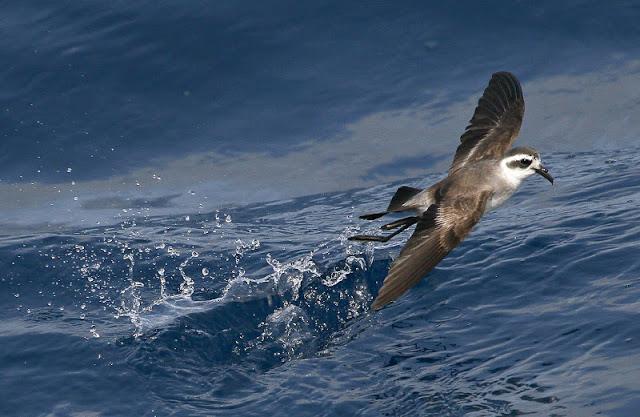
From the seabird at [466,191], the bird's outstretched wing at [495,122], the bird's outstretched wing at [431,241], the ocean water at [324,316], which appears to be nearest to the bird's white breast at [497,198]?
the seabird at [466,191]

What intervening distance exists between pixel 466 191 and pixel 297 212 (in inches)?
127

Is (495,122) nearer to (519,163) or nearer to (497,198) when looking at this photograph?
(519,163)

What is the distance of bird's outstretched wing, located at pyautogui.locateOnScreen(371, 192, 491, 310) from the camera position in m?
5.96

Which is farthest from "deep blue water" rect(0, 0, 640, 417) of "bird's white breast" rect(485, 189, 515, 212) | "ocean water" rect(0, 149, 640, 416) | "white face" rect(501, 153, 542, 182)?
"white face" rect(501, 153, 542, 182)

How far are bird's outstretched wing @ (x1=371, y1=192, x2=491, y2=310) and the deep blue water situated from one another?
0.76 m

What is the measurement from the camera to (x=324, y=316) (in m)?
7.68

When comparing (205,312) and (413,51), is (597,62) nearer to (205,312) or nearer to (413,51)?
(413,51)

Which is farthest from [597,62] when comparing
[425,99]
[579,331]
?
[579,331]

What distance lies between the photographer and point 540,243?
8.15m

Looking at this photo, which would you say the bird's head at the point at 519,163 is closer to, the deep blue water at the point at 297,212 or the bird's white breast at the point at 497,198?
the bird's white breast at the point at 497,198

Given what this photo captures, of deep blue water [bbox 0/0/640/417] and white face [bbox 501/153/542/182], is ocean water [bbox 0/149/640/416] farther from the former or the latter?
white face [bbox 501/153/542/182]

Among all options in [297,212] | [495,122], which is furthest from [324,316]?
[297,212]

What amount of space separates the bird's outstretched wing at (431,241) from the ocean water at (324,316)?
29.8 inches

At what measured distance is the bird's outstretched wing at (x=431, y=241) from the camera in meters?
5.96
